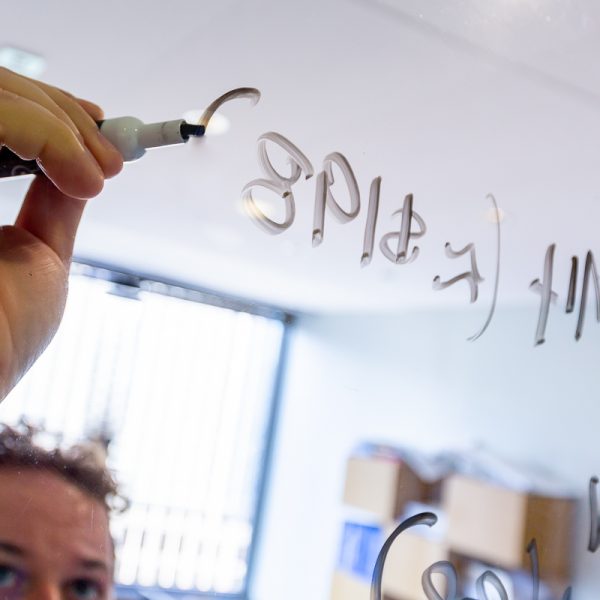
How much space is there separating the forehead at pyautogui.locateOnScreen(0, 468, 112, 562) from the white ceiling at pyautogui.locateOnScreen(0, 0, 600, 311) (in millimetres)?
119

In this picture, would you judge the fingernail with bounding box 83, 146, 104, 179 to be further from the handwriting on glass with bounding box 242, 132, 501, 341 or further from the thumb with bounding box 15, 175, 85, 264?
the handwriting on glass with bounding box 242, 132, 501, 341

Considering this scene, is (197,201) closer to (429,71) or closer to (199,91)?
(199,91)

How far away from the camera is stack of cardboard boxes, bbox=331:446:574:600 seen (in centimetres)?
45

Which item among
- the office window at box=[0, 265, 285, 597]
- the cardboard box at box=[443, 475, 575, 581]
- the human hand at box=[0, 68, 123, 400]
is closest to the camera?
the human hand at box=[0, 68, 123, 400]

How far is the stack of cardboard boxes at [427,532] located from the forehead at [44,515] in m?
0.15

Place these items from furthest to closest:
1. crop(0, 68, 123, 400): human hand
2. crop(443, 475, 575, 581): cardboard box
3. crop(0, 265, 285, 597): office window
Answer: crop(443, 475, 575, 581): cardboard box < crop(0, 265, 285, 597): office window < crop(0, 68, 123, 400): human hand

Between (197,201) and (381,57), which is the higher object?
(381,57)

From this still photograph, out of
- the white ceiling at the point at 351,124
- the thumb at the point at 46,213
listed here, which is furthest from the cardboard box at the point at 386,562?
the thumb at the point at 46,213

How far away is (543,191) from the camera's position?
0.58 meters

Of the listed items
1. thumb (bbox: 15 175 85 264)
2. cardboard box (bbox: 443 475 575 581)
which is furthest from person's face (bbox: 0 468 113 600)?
cardboard box (bbox: 443 475 575 581)

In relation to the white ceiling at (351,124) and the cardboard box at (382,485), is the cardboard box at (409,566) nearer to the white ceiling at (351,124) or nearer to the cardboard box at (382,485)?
the cardboard box at (382,485)

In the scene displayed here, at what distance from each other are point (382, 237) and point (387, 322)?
0.09 m

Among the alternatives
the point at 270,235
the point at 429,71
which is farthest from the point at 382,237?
the point at 429,71

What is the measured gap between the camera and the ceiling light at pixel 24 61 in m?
0.61
